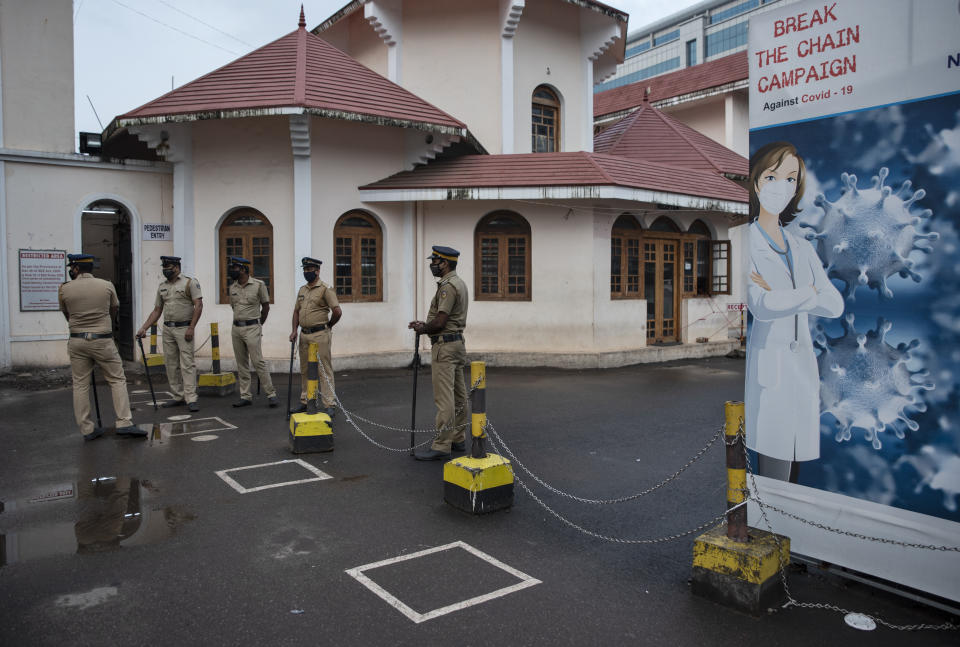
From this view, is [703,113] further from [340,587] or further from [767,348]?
[340,587]

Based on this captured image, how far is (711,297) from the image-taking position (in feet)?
54.1

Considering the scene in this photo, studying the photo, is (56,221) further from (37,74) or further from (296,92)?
(296,92)

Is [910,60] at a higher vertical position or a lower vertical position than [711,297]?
higher

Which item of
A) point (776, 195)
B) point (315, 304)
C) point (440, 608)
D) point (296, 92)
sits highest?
point (296, 92)

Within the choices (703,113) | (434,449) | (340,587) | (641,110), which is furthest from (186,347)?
(703,113)

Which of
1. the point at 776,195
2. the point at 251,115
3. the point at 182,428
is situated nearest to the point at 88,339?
the point at 182,428

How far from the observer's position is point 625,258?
1445 cm

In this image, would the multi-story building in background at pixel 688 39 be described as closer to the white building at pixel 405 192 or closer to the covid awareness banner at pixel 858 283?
the white building at pixel 405 192

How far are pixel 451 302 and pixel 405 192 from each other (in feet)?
23.2

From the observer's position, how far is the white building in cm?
1229

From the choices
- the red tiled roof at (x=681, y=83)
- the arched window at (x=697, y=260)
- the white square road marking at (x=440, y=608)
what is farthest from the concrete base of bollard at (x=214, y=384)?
the red tiled roof at (x=681, y=83)

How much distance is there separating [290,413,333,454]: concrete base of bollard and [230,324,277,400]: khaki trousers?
263 centimetres

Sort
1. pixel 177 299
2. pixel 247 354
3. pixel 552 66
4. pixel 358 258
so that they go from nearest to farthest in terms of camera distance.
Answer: pixel 177 299
pixel 247 354
pixel 358 258
pixel 552 66

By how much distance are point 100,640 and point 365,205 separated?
423 inches
